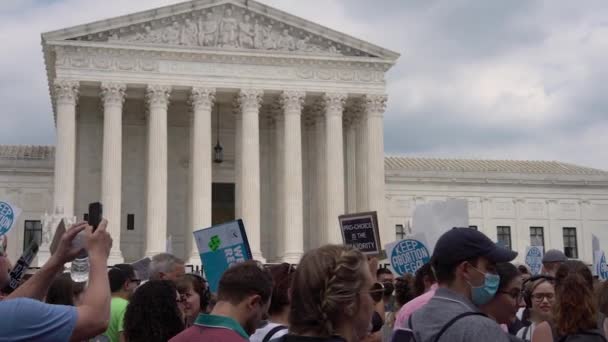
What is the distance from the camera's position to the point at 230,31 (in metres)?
46.9

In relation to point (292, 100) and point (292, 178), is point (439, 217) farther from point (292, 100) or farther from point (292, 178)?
point (292, 100)

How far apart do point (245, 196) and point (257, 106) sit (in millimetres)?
5248

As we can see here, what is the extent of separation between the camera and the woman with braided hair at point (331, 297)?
4.76m

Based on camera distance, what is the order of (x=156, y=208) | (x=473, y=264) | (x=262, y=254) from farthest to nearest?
(x=262, y=254), (x=156, y=208), (x=473, y=264)

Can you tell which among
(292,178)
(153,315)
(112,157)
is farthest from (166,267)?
(292,178)

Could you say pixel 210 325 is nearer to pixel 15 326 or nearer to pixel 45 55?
pixel 15 326

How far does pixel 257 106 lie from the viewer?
46.6 m

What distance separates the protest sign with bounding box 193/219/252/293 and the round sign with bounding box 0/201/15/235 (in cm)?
561

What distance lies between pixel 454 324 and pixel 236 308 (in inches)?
64.2

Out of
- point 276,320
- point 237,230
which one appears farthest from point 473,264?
point 237,230

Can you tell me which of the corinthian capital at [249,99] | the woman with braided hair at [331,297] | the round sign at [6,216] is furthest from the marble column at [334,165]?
the woman with braided hair at [331,297]

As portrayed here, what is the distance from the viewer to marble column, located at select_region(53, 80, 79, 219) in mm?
43312

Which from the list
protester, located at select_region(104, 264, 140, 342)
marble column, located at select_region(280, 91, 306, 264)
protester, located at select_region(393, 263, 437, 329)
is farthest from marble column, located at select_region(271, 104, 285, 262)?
protester, located at select_region(393, 263, 437, 329)

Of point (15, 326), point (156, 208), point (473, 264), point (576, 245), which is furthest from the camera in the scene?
point (576, 245)
